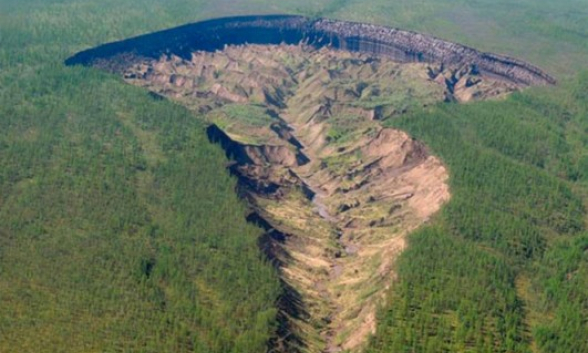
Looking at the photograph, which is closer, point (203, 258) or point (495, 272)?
point (495, 272)

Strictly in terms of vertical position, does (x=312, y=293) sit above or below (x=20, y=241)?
below

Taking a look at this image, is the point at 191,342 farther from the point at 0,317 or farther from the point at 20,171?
the point at 20,171

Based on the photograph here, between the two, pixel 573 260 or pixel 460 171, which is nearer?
pixel 573 260

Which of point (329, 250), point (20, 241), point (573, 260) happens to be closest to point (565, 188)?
point (573, 260)

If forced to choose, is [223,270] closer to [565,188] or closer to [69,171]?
[69,171]

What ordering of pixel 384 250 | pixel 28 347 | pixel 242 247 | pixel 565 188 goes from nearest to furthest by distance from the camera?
1. pixel 28 347
2. pixel 242 247
3. pixel 384 250
4. pixel 565 188

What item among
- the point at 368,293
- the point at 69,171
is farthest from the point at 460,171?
the point at 69,171

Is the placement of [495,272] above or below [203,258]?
above

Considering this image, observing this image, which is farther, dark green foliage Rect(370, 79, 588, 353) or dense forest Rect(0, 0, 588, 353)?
dark green foliage Rect(370, 79, 588, 353)

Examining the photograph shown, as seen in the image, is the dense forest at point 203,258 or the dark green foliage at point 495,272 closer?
the dense forest at point 203,258

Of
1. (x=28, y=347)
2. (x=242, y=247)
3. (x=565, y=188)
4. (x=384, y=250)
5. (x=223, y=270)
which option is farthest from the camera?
(x=565, y=188)
